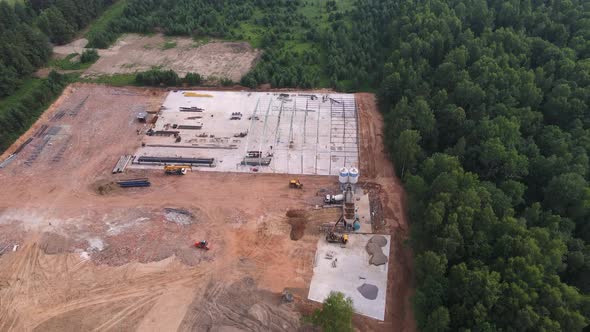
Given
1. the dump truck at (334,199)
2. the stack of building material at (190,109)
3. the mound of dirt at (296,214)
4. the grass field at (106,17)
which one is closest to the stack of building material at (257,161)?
the mound of dirt at (296,214)

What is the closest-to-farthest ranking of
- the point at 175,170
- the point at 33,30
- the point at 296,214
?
the point at 296,214, the point at 175,170, the point at 33,30

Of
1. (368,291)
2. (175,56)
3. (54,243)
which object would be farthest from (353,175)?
(175,56)

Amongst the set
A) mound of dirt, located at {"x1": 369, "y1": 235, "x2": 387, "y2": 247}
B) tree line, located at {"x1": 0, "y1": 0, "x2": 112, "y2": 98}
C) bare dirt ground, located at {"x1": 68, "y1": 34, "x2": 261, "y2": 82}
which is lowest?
mound of dirt, located at {"x1": 369, "y1": 235, "x2": 387, "y2": 247}

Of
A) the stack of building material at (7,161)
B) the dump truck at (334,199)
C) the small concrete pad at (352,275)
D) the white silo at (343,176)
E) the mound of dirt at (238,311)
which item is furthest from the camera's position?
the stack of building material at (7,161)

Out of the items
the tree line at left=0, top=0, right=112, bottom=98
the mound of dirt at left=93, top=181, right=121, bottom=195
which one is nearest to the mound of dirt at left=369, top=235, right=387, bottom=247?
the mound of dirt at left=93, top=181, right=121, bottom=195

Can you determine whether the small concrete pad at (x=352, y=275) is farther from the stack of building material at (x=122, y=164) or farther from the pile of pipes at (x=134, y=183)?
the stack of building material at (x=122, y=164)

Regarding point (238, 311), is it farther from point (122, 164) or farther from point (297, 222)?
point (122, 164)

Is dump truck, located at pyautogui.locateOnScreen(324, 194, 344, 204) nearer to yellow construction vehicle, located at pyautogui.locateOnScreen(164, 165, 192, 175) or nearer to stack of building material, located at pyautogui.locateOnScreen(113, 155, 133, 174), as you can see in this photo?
yellow construction vehicle, located at pyautogui.locateOnScreen(164, 165, 192, 175)
